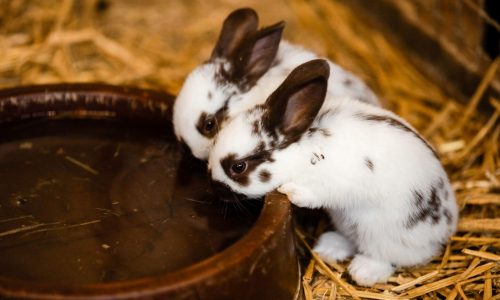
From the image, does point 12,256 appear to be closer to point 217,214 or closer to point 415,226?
point 217,214

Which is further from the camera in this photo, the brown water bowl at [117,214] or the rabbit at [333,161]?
the rabbit at [333,161]

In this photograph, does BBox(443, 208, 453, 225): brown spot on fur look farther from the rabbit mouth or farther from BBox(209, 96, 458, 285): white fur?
the rabbit mouth

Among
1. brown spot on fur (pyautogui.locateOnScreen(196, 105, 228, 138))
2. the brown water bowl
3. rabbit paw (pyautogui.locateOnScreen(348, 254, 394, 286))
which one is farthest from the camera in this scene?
brown spot on fur (pyautogui.locateOnScreen(196, 105, 228, 138))

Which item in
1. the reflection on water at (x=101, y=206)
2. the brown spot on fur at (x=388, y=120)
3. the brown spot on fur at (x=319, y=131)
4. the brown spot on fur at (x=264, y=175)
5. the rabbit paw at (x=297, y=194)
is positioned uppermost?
the brown spot on fur at (x=388, y=120)

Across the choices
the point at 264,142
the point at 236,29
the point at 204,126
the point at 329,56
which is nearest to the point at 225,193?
the point at 264,142

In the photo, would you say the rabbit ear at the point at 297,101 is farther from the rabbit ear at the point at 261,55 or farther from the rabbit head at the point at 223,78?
the rabbit ear at the point at 261,55

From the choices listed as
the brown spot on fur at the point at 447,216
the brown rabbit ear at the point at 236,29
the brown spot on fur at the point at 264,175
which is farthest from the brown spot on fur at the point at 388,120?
the brown rabbit ear at the point at 236,29

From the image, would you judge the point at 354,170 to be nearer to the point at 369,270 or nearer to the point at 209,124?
the point at 369,270

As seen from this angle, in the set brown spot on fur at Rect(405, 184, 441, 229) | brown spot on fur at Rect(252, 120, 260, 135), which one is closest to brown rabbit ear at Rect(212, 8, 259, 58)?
brown spot on fur at Rect(252, 120, 260, 135)
